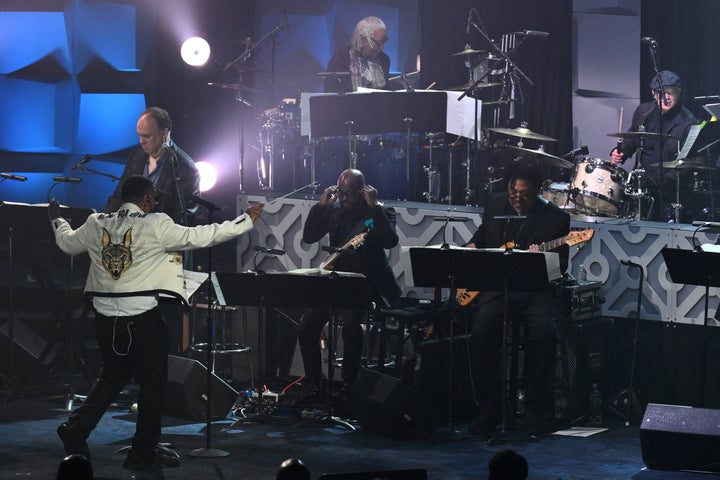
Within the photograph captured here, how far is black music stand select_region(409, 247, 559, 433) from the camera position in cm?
819

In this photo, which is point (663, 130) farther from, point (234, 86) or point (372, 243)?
point (372, 243)

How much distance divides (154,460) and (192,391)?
146 centimetres

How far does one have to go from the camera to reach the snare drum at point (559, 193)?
39.9ft

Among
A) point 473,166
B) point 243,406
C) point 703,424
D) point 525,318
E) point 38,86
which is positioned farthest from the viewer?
point 473,166

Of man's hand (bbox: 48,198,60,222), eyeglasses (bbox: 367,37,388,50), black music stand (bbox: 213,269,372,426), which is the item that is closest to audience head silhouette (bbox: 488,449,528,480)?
black music stand (bbox: 213,269,372,426)

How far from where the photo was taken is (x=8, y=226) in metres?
9.76

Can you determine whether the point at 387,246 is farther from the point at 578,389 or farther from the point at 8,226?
the point at 8,226

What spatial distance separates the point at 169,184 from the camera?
9.66 metres

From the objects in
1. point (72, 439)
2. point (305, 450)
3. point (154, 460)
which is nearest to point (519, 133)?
point (305, 450)

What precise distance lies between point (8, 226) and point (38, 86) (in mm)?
2844

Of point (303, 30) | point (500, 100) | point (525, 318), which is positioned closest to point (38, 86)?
point (303, 30)

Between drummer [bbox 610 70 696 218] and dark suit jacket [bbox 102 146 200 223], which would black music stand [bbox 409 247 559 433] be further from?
drummer [bbox 610 70 696 218]

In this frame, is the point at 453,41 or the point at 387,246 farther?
the point at 453,41

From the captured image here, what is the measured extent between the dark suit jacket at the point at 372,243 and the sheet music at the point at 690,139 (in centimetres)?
420
